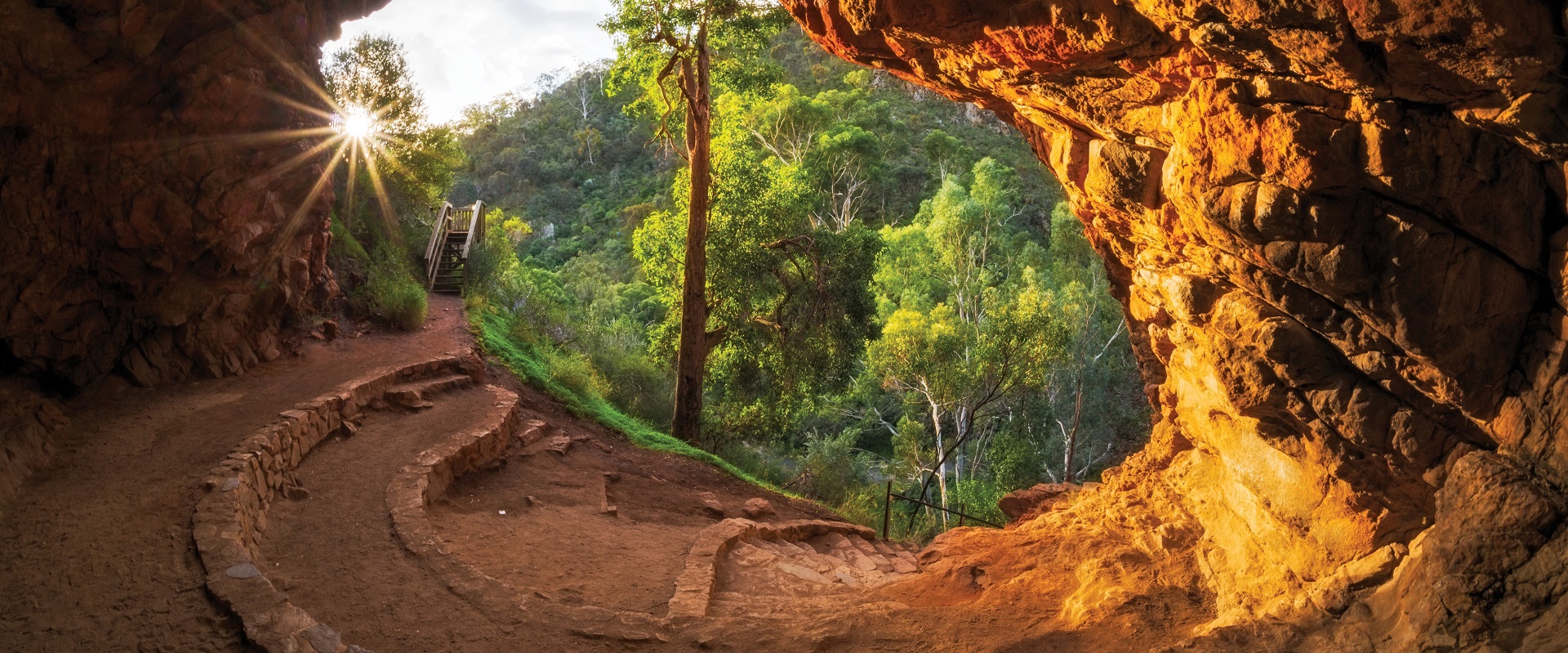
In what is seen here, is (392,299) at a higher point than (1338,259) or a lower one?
lower

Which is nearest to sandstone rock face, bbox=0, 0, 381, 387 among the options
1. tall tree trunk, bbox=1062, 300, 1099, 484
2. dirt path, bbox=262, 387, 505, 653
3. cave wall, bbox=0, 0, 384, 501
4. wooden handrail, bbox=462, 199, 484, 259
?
cave wall, bbox=0, 0, 384, 501

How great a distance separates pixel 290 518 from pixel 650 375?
12.8m

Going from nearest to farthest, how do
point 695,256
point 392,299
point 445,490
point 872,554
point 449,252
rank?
point 445,490
point 872,554
point 392,299
point 695,256
point 449,252

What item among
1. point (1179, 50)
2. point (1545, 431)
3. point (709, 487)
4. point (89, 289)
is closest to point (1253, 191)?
point (1179, 50)

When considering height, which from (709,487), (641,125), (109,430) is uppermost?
(641,125)

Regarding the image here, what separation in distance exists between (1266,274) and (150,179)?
10.0 m

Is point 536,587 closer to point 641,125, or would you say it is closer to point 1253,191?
point 1253,191

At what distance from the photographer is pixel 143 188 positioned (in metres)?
8.88

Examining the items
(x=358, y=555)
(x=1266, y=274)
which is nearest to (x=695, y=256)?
(x=358, y=555)

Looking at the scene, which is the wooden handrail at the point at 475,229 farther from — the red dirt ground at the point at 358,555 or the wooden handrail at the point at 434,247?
the red dirt ground at the point at 358,555

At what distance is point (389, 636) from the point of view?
5809mm

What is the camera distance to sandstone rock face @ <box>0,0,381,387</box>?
25.3ft

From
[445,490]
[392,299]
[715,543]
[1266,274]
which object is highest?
[1266,274]

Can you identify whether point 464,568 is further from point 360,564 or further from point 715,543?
point 715,543
